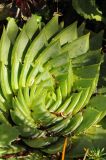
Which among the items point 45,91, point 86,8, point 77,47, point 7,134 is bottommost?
point 7,134

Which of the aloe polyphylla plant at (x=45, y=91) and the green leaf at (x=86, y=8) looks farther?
the green leaf at (x=86, y=8)

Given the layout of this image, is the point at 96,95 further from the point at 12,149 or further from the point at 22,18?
the point at 22,18

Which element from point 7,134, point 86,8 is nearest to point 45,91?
point 7,134

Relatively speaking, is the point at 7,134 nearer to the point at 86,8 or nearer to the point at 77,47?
the point at 77,47

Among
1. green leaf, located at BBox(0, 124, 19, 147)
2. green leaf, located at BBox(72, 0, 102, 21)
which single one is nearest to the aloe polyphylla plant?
green leaf, located at BBox(0, 124, 19, 147)

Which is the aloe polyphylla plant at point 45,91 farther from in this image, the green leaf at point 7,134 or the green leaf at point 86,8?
the green leaf at point 86,8

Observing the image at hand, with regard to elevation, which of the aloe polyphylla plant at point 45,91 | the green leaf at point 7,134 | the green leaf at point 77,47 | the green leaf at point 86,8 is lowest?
the green leaf at point 7,134

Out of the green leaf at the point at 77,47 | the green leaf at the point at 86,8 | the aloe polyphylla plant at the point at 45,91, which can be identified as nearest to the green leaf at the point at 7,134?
the aloe polyphylla plant at the point at 45,91

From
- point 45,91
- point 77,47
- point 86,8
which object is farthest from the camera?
point 86,8

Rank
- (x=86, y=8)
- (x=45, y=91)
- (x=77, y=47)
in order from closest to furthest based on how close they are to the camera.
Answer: (x=45, y=91) < (x=77, y=47) < (x=86, y=8)

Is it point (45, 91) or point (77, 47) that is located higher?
point (77, 47)
